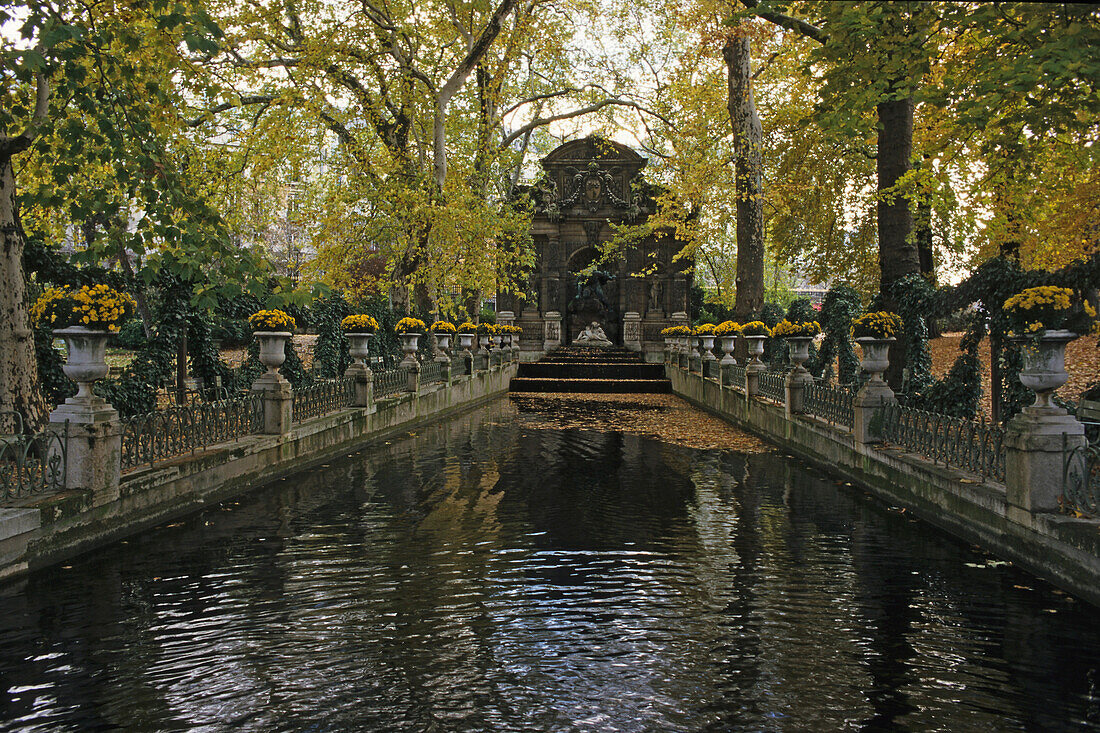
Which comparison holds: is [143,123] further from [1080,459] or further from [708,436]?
[708,436]

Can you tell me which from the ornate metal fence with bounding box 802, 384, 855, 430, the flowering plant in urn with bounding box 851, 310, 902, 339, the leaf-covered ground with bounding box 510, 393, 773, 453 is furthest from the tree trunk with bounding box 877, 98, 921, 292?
the leaf-covered ground with bounding box 510, 393, 773, 453

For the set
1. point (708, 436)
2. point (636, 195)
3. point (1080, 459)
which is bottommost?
point (708, 436)

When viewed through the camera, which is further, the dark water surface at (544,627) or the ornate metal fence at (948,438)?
the ornate metal fence at (948,438)

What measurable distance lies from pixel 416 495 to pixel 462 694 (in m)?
5.61

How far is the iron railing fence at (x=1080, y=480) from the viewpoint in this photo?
21.0 feet

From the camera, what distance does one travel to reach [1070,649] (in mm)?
4969

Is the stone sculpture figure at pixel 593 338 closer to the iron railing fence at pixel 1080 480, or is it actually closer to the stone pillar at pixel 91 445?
the stone pillar at pixel 91 445

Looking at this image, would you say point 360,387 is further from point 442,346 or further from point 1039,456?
point 1039,456

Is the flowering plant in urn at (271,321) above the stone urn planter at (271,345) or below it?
above

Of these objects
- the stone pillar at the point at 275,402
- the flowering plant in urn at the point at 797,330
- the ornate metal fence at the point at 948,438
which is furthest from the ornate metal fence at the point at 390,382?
the ornate metal fence at the point at 948,438

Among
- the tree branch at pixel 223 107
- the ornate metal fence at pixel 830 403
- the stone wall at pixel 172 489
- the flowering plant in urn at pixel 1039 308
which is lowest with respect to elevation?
the stone wall at pixel 172 489

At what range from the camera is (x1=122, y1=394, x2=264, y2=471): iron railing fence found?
8.32 m

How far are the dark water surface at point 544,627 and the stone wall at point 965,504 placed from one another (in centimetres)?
25

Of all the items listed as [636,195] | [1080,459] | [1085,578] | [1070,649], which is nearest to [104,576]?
[1070,649]
